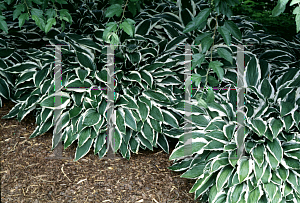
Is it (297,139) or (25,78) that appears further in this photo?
(25,78)

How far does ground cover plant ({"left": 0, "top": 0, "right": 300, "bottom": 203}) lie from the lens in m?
2.23

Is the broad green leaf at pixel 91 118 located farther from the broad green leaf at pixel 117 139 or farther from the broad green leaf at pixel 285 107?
the broad green leaf at pixel 285 107

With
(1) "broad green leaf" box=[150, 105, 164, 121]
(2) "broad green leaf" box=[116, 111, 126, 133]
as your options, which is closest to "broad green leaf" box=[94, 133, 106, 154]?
(2) "broad green leaf" box=[116, 111, 126, 133]

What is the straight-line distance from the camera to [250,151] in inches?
89.9

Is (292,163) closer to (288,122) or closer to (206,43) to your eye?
(288,122)

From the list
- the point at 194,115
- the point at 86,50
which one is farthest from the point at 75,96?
the point at 194,115

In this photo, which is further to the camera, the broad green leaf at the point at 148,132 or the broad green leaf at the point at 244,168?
the broad green leaf at the point at 148,132

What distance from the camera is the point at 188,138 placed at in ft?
8.32

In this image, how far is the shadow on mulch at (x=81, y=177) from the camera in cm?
245

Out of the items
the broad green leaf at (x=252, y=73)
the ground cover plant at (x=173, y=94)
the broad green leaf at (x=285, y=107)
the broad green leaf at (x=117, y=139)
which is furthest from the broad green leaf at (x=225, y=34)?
the broad green leaf at (x=117, y=139)

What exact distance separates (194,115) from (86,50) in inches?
49.0

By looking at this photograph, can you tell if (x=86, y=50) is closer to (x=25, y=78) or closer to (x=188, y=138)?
(x=25, y=78)

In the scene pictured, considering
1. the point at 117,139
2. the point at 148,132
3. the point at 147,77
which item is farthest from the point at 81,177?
the point at 147,77

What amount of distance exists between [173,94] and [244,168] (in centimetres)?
105
